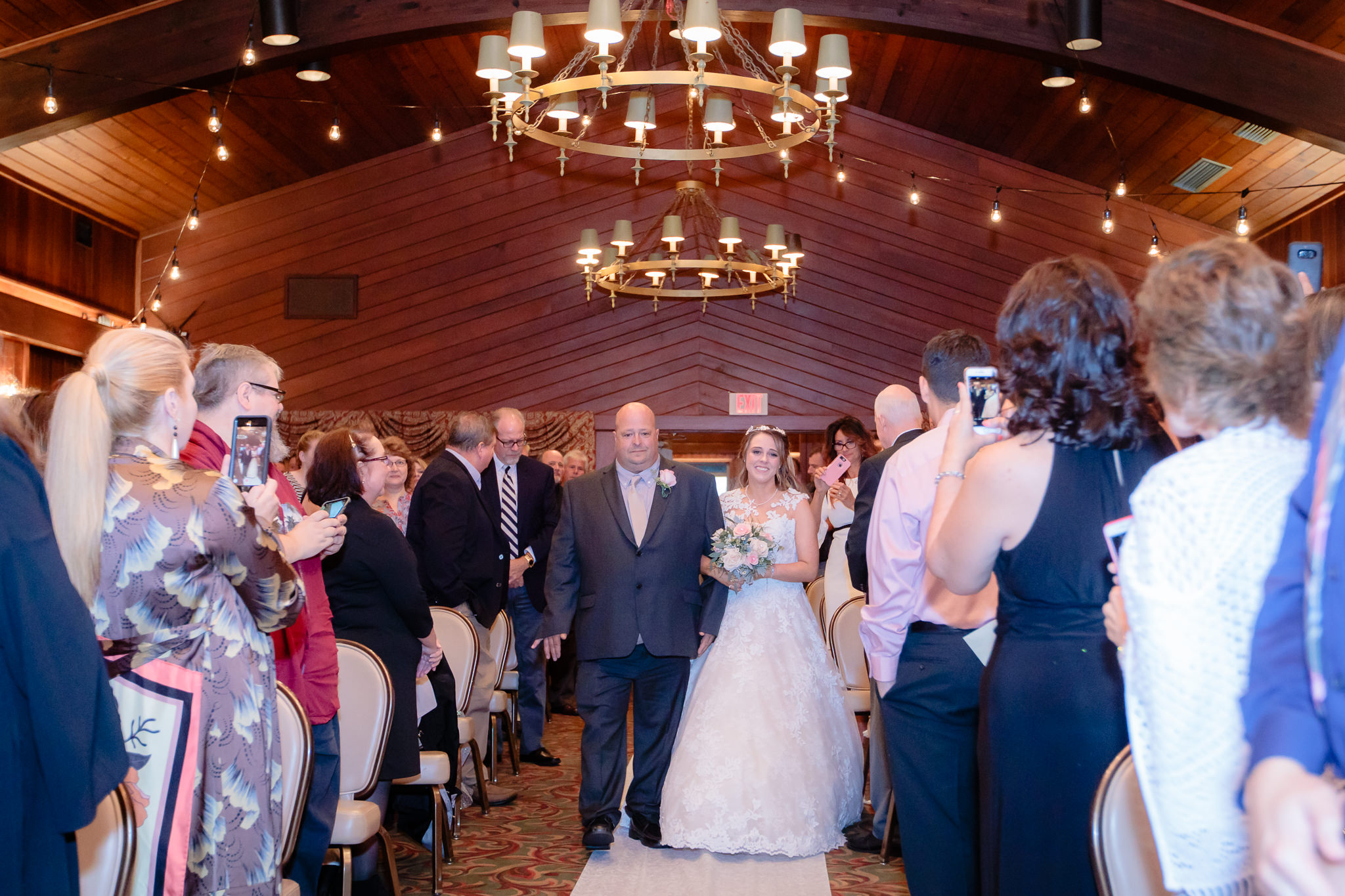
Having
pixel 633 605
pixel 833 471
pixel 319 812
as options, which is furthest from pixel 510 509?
pixel 319 812

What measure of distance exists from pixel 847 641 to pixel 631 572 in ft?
3.73

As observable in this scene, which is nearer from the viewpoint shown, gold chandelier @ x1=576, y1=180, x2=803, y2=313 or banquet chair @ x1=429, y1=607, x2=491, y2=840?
banquet chair @ x1=429, y1=607, x2=491, y2=840

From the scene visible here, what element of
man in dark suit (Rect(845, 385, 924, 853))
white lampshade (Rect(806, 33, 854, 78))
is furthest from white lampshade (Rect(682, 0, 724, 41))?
man in dark suit (Rect(845, 385, 924, 853))

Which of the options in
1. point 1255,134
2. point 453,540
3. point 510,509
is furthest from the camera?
point 1255,134

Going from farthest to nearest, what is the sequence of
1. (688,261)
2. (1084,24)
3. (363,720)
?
(688,261) → (1084,24) → (363,720)

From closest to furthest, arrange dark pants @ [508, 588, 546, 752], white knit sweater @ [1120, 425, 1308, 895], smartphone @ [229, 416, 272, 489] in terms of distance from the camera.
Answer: white knit sweater @ [1120, 425, 1308, 895], smartphone @ [229, 416, 272, 489], dark pants @ [508, 588, 546, 752]

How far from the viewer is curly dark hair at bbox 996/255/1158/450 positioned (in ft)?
6.72

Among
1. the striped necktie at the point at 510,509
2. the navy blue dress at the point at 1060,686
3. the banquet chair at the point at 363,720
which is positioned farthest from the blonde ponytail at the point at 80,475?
the striped necktie at the point at 510,509

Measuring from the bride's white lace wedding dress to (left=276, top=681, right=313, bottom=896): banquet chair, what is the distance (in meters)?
2.10

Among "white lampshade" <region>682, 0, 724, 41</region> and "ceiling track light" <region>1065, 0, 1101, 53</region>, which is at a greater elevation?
"ceiling track light" <region>1065, 0, 1101, 53</region>

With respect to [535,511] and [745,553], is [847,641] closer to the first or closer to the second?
[745,553]

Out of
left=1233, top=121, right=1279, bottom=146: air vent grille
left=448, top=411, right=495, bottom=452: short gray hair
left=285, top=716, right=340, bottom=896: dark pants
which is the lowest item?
left=285, top=716, right=340, bottom=896: dark pants

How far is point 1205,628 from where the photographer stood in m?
1.19

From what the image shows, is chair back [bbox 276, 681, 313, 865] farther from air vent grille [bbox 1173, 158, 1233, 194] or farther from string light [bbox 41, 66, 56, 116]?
air vent grille [bbox 1173, 158, 1233, 194]
